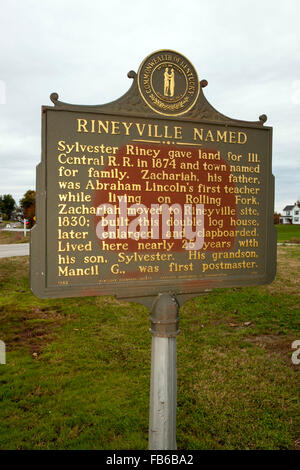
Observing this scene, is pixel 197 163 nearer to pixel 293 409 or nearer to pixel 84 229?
pixel 84 229

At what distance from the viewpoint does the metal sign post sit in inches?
133

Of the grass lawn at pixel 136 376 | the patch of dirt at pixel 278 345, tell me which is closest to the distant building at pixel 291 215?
the grass lawn at pixel 136 376

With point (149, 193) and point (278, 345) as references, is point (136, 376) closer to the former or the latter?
point (278, 345)

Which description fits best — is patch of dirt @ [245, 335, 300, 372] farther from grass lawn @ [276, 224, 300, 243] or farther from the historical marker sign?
grass lawn @ [276, 224, 300, 243]

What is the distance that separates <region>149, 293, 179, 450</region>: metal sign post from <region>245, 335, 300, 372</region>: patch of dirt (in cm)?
310

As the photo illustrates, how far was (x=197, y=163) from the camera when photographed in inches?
138

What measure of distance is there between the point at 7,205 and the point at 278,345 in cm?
9897

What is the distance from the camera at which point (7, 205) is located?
3787 inches

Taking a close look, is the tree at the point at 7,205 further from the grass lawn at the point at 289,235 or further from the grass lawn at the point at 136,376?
the grass lawn at the point at 136,376

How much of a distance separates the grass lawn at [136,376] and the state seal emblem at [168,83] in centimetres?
359

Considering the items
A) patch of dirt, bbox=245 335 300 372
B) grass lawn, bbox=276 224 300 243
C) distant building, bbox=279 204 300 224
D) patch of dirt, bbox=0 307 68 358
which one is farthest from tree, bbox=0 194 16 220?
patch of dirt, bbox=245 335 300 372

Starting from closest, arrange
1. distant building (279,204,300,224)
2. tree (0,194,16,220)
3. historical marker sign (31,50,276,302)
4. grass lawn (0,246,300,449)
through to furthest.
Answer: historical marker sign (31,50,276,302)
grass lawn (0,246,300,449)
distant building (279,204,300,224)
tree (0,194,16,220)

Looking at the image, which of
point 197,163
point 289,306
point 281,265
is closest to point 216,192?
point 197,163

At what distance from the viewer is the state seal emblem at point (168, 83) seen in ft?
10.8
